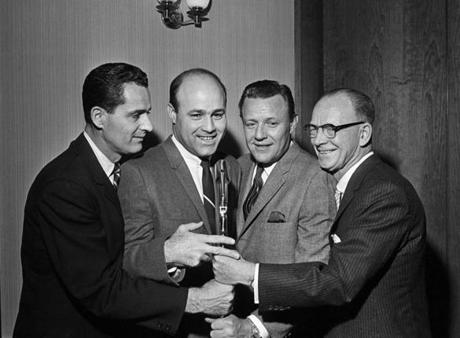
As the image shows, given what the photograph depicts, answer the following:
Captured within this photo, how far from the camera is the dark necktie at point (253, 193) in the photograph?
2.61 meters

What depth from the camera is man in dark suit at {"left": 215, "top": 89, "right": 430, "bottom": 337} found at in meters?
2.19

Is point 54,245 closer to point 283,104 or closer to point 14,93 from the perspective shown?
point 283,104

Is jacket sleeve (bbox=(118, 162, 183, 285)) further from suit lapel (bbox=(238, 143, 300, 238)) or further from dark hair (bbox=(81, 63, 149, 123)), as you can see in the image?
suit lapel (bbox=(238, 143, 300, 238))

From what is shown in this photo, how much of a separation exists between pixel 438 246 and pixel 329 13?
5.63 feet

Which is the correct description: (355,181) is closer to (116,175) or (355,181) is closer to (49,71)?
(116,175)

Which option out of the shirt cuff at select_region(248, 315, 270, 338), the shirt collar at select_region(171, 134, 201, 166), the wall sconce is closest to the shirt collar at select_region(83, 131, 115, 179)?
the shirt collar at select_region(171, 134, 201, 166)

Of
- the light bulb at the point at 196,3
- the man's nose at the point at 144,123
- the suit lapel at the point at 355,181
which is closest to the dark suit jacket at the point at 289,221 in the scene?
the suit lapel at the point at 355,181

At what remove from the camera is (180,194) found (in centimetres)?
246

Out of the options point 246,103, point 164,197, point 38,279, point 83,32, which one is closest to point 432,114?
point 246,103

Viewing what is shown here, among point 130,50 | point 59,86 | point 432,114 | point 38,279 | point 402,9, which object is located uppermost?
point 402,9

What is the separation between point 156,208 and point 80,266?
40cm

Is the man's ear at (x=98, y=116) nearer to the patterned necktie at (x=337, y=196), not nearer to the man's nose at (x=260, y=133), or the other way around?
the man's nose at (x=260, y=133)

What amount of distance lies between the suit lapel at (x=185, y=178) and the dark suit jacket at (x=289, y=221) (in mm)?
217

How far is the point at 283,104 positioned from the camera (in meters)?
2.68
